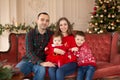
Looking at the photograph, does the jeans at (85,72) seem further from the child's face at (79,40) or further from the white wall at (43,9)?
the white wall at (43,9)

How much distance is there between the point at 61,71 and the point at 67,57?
9.3 inches

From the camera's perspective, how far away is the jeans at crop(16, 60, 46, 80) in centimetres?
312

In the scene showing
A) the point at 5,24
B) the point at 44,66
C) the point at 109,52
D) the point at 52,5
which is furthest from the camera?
the point at 52,5

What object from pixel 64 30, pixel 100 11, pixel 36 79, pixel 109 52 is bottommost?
pixel 36 79

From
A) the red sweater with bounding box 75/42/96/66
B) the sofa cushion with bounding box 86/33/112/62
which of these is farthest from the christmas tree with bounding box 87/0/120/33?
the red sweater with bounding box 75/42/96/66

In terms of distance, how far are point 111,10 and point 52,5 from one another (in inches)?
56.9

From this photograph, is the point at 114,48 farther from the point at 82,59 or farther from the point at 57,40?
the point at 57,40

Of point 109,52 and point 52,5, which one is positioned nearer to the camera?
point 109,52

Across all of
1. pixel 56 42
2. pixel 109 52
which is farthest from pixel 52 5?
pixel 56 42

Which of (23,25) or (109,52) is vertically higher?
(23,25)

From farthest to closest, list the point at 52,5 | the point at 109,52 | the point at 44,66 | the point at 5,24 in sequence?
the point at 52,5 → the point at 5,24 → the point at 109,52 → the point at 44,66

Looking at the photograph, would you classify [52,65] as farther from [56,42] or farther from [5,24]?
[5,24]

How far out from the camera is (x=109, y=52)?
3930mm

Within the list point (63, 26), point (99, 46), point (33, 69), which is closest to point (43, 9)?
point (99, 46)
